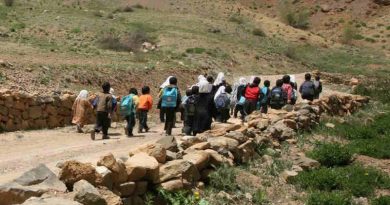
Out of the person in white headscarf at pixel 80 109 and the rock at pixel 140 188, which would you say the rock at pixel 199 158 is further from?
the person in white headscarf at pixel 80 109

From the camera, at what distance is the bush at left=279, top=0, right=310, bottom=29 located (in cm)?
6101

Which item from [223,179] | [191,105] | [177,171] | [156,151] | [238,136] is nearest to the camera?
[177,171]

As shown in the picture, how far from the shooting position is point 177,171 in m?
7.66

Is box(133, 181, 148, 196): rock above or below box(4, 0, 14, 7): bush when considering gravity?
below

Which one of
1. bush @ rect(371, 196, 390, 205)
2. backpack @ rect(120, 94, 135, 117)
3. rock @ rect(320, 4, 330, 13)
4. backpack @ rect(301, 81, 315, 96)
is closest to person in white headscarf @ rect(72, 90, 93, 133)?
backpack @ rect(120, 94, 135, 117)

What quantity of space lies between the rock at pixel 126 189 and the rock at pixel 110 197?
0.44 m

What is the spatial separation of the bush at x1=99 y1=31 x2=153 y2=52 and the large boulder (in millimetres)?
24515

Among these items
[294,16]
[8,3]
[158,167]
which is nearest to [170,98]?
[158,167]

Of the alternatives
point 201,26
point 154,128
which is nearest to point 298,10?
point 201,26

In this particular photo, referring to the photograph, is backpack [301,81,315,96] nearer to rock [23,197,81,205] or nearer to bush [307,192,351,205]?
bush [307,192,351,205]

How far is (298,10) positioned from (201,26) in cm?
2669

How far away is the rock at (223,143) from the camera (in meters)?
9.61

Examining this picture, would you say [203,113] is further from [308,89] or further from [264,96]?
[308,89]

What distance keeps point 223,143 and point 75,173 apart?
3.84 meters
